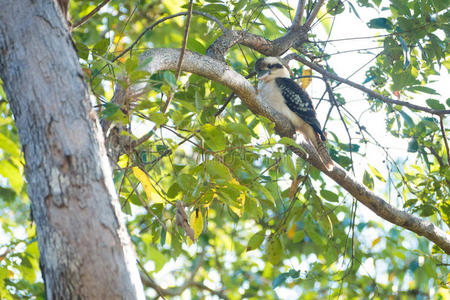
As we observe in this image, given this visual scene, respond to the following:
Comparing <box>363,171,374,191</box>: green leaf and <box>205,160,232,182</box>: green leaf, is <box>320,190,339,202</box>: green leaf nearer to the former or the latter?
<box>363,171,374,191</box>: green leaf

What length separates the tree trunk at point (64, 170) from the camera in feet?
4.13

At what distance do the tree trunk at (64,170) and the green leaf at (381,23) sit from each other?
2.27m

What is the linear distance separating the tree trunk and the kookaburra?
2.83 m

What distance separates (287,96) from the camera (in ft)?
15.3

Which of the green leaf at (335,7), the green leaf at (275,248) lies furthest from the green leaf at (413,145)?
the green leaf at (275,248)

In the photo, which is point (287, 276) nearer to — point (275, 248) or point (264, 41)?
point (275, 248)

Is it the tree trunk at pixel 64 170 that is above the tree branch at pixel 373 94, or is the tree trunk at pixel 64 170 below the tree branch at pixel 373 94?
below

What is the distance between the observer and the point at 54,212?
4.20 feet

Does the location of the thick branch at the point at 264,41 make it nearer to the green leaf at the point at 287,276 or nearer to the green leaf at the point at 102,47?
the green leaf at the point at 102,47

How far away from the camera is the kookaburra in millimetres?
4277

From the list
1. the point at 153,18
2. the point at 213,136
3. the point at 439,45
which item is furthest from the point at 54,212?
the point at 153,18

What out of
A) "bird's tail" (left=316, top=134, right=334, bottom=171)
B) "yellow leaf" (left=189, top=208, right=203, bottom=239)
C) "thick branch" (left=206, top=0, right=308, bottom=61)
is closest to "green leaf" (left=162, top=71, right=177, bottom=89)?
"yellow leaf" (left=189, top=208, right=203, bottom=239)

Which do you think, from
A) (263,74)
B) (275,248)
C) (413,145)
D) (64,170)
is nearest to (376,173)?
(413,145)

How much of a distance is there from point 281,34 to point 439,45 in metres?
1.13
